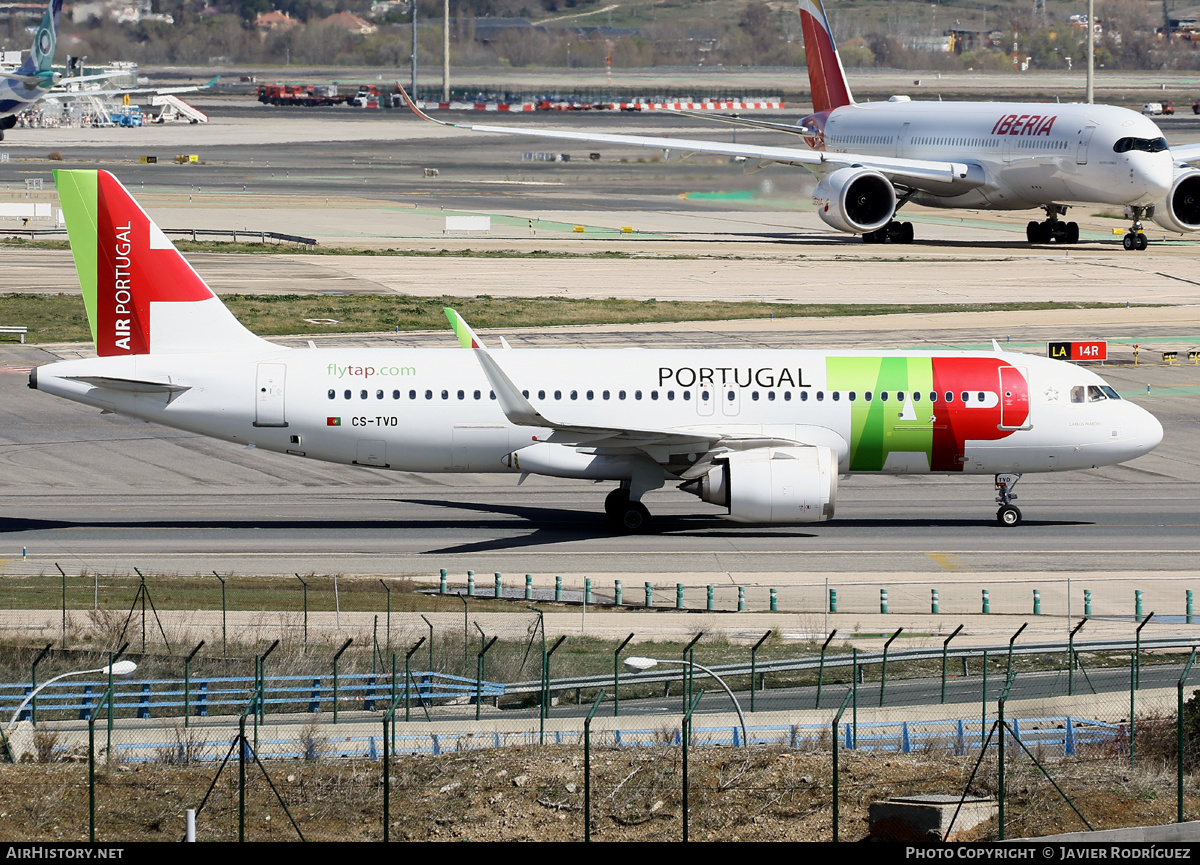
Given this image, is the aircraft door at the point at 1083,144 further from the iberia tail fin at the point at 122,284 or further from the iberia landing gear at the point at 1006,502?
the iberia tail fin at the point at 122,284

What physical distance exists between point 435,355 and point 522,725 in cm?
1812

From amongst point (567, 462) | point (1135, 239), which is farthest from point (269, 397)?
point (1135, 239)

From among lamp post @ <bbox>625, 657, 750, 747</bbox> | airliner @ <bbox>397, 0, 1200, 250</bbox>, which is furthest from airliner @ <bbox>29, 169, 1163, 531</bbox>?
airliner @ <bbox>397, 0, 1200, 250</bbox>

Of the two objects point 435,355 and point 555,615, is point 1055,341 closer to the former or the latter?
point 435,355

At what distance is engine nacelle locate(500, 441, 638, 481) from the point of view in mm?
41312

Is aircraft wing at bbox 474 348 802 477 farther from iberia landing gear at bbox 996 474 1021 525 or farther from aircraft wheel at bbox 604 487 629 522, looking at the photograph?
iberia landing gear at bbox 996 474 1021 525

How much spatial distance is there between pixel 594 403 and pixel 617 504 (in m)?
2.73

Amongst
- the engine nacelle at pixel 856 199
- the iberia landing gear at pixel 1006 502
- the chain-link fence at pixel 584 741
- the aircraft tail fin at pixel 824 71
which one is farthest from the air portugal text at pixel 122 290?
the aircraft tail fin at pixel 824 71

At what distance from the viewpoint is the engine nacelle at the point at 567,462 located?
136 ft

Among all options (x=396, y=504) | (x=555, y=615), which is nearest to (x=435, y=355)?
(x=396, y=504)

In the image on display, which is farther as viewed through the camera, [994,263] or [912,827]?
[994,263]

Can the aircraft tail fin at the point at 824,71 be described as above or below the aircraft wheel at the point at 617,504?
above

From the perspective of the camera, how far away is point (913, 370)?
139 ft

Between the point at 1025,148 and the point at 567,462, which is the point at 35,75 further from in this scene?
the point at 567,462
